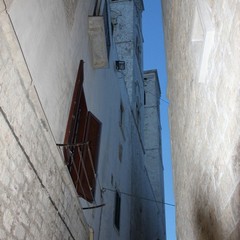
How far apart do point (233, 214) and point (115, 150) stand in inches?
354

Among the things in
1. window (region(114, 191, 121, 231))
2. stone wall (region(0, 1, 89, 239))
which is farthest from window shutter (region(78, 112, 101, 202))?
window (region(114, 191, 121, 231))

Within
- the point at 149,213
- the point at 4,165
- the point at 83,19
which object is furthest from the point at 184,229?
the point at 149,213

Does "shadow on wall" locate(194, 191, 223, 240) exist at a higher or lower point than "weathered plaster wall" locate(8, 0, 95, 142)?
lower

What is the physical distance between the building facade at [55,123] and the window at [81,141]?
0.7 inches

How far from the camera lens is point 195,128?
435 centimetres

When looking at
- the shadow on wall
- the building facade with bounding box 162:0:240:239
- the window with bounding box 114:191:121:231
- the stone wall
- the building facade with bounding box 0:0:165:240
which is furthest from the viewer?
the window with bounding box 114:191:121:231

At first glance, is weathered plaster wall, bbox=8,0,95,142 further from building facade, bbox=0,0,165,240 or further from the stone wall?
the stone wall

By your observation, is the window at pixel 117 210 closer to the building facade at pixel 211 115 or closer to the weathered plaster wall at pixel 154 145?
the building facade at pixel 211 115

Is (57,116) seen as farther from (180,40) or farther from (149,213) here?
Answer: (149,213)

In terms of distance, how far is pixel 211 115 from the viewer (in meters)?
3.34

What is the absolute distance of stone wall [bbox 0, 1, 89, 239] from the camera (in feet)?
10.1

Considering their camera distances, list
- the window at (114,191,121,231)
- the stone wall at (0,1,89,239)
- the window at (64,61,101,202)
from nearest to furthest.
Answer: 1. the stone wall at (0,1,89,239)
2. the window at (64,61,101,202)
3. the window at (114,191,121,231)

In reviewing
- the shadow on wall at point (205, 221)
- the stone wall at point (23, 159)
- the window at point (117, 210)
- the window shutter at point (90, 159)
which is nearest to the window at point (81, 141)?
the window shutter at point (90, 159)

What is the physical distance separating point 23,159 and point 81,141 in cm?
273
